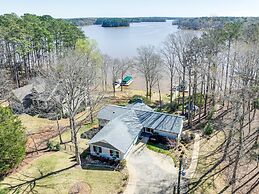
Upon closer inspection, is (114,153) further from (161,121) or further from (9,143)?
(9,143)

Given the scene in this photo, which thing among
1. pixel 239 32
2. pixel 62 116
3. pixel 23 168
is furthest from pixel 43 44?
pixel 239 32

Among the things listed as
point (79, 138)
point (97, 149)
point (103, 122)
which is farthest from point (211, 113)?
point (79, 138)

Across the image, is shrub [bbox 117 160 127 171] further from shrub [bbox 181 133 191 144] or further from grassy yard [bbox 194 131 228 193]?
shrub [bbox 181 133 191 144]

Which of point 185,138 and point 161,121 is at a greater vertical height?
point 161,121

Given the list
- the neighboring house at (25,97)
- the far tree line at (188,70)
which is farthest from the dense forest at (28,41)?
the neighboring house at (25,97)

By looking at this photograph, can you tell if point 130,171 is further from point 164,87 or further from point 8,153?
point 164,87

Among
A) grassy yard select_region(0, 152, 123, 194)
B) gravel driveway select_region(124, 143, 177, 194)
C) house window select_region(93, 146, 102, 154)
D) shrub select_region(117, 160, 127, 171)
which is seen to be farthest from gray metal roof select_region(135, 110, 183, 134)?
grassy yard select_region(0, 152, 123, 194)
